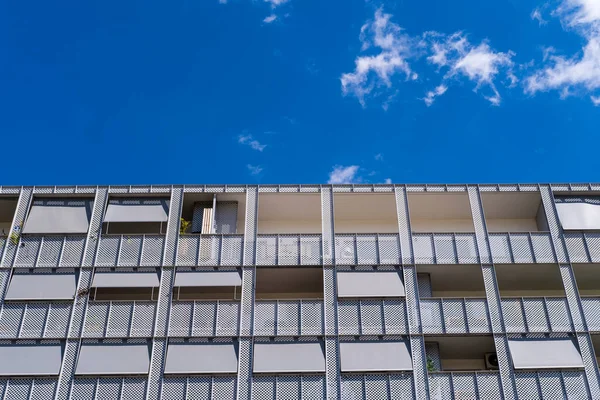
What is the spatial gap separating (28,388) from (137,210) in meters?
7.62

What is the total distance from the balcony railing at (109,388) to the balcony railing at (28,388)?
193 millimetres

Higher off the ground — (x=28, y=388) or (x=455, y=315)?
(x=455, y=315)

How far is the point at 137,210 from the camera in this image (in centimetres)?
2547

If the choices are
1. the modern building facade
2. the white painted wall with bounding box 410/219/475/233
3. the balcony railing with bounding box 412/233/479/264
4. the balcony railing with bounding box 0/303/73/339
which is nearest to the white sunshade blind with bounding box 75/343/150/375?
the modern building facade

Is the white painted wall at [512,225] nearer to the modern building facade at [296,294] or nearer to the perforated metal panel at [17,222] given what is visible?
the modern building facade at [296,294]

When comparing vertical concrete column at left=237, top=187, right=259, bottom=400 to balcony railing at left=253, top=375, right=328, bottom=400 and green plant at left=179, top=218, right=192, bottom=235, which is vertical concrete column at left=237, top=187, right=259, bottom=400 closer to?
balcony railing at left=253, top=375, right=328, bottom=400

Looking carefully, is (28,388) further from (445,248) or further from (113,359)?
(445,248)

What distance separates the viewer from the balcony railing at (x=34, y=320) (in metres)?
22.4

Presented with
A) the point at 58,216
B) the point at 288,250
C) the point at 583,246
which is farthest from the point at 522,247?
the point at 58,216

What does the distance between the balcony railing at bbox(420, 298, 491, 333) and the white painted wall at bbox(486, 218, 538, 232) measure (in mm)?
4794

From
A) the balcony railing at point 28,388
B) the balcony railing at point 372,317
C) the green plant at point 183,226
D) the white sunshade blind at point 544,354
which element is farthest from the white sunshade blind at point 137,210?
the white sunshade blind at point 544,354

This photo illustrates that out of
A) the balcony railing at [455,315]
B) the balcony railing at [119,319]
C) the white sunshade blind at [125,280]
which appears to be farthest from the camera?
the white sunshade blind at [125,280]

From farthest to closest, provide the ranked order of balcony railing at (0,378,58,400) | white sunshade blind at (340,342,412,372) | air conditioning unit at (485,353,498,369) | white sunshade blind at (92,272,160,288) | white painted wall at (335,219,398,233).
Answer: white painted wall at (335,219,398,233) → white sunshade blind at (92,272,160,288) → air conditioning unit at (485,353,498,369) → white sunshade blind at (340,342,412,372) → balcony railing at (0,378,58,400)

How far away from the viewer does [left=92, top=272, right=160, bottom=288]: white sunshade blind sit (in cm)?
2362
